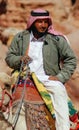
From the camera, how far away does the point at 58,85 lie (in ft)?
25.1

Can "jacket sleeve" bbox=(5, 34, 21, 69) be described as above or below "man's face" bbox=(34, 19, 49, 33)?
below

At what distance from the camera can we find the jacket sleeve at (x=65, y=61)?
7.78 metres

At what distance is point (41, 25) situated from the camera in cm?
790

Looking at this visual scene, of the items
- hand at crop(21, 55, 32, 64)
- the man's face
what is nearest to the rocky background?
the man's face

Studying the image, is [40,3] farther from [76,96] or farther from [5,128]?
[5,128]

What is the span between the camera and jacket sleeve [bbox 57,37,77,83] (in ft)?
25.5

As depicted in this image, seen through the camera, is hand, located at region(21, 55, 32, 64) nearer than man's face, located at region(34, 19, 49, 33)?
Yes

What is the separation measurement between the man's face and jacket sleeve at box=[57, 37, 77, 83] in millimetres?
247

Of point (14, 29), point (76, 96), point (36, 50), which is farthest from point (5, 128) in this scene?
point (14, 29)

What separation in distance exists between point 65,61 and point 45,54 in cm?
26

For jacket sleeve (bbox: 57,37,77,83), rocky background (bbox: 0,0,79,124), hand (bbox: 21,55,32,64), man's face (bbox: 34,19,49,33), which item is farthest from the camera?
rocky background (bbox: 0,0,79,124)

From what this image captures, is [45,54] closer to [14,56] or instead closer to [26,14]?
[14,56]

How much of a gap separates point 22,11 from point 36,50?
14202mm

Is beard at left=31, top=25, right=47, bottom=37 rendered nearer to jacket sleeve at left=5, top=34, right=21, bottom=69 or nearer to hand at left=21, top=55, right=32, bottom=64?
jacket sleeve at left=5, top=34, right=21, bottom=69
